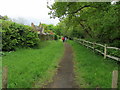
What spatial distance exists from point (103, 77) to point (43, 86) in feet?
8.40

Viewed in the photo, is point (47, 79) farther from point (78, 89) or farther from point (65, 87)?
point (78, 89)

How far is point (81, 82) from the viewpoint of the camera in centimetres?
479

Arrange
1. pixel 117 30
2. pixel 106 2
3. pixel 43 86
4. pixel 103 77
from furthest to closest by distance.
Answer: pixel 117 30, pixel 106 2, pixel 103 77, pixel 43 86

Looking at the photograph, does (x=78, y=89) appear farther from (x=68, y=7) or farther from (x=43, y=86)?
(x=68, y=7)

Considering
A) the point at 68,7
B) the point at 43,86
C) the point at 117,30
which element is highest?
the point at 68,7

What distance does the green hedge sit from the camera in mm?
11938

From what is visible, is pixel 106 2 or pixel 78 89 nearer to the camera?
pixel 78 89

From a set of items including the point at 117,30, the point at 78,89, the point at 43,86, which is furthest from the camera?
the point at 117,30

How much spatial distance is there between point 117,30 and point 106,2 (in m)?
2.46

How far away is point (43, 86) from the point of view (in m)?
4.52

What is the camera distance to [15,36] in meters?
13.4

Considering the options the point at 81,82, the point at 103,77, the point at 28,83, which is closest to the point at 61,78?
the point at 81,82

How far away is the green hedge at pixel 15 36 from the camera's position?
470 inches

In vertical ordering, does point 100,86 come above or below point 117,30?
below
